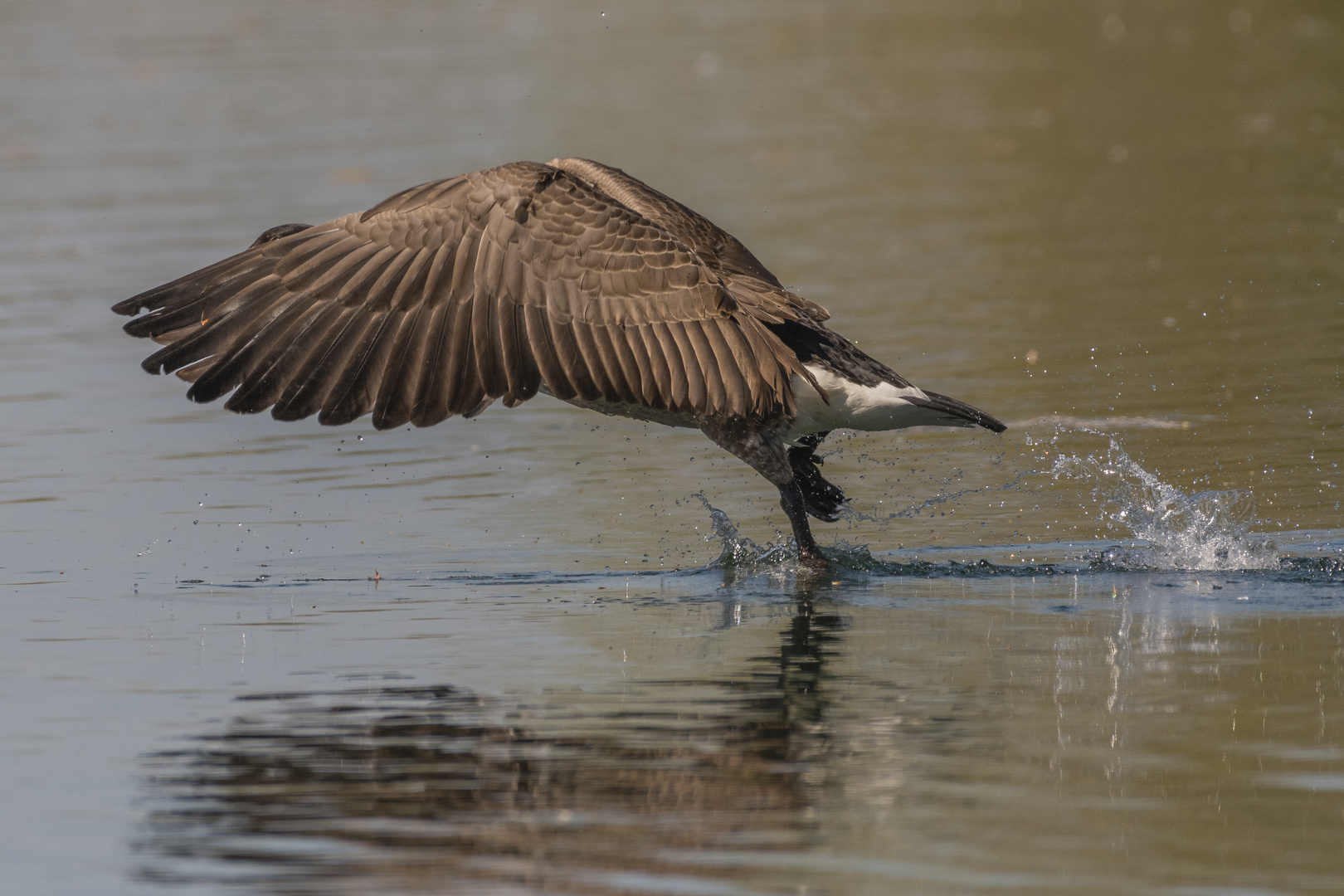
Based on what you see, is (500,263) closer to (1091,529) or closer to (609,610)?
(609,610)

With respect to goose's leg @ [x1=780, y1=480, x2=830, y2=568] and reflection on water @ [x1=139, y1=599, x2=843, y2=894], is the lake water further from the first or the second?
goose's leg @ [x1=780, y1=480, x2=830, y2=568]

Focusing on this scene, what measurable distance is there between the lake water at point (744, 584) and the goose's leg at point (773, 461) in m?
0.25

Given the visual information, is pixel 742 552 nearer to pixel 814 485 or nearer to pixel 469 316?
pixel 814 485

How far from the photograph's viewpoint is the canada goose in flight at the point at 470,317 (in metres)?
7.57

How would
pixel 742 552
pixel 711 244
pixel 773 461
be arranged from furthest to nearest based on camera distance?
pixel 742 552 → pixel 711 244 → pixel 773 461

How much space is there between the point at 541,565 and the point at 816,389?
1600 mm

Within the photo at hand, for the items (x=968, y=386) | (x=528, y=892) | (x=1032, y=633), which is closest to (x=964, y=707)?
(x=1032, y=633)

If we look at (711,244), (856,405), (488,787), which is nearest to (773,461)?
(856,405)

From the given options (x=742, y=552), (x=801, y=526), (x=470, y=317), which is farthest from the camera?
(x=742, y=552)

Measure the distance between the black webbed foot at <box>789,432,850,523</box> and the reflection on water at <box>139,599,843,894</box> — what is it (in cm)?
264

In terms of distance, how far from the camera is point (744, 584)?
867 cm

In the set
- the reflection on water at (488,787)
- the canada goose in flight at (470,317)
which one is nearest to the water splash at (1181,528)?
the canada goose in flight at (470,317)

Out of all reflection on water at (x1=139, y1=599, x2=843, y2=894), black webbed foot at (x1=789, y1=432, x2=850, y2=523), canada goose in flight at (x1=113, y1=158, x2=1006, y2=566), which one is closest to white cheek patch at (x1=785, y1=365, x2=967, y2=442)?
canada goose in flight at (x1=113, y1=158, x2=1006, y2=566)

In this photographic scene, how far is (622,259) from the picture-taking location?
311 inches
